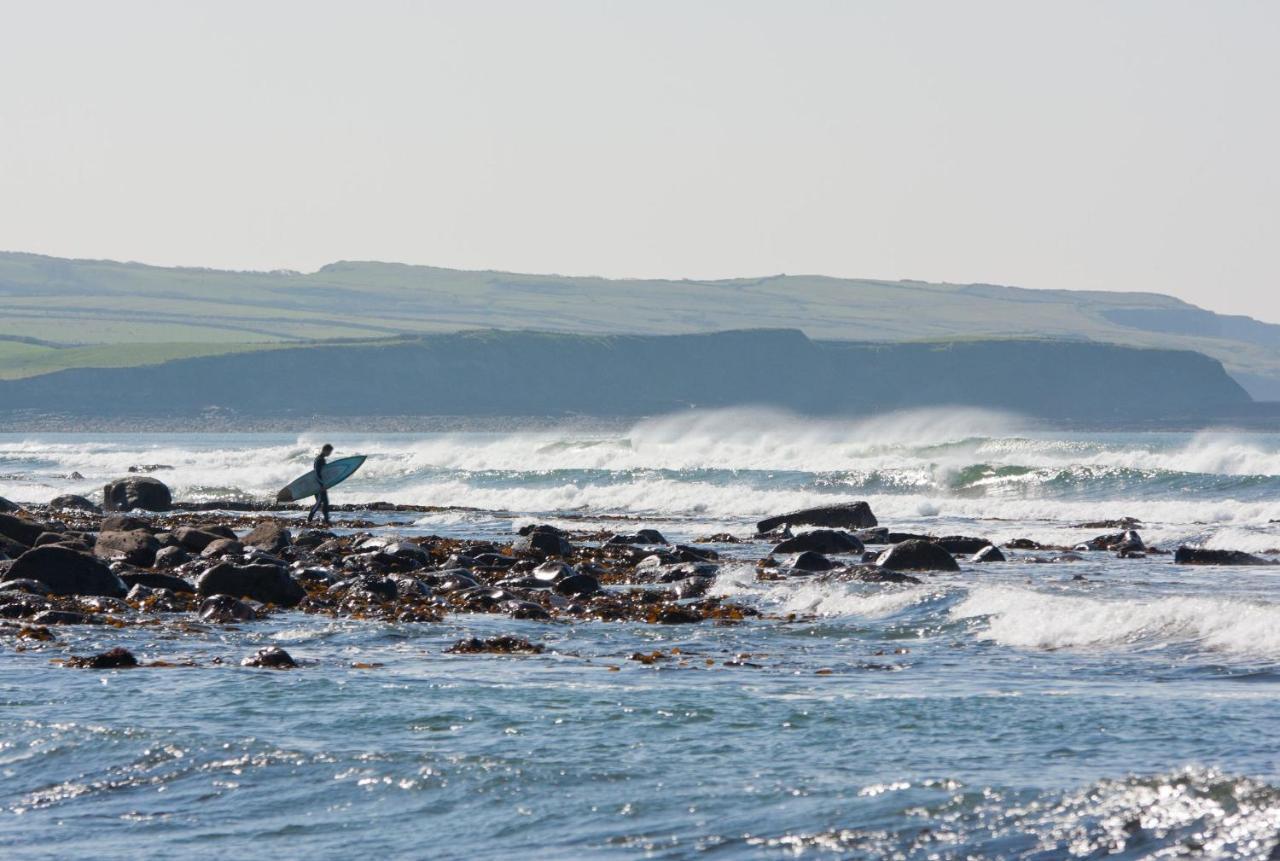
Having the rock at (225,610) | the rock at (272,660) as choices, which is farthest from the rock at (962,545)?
the rock at (272,660)

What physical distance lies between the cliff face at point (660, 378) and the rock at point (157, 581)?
452 ft

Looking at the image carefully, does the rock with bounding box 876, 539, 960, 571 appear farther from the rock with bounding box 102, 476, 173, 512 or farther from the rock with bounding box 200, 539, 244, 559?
the rock with bounding box 102, 476, 173, 512

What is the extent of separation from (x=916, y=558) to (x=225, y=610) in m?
9.60

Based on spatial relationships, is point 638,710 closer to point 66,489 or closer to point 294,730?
point 294,730

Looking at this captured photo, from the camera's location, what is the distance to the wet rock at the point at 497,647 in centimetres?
1650

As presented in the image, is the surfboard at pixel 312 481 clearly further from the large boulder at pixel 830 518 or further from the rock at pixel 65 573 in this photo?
the rock at pixel 65 573

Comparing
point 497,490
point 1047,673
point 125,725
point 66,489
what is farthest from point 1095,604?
point 66,489

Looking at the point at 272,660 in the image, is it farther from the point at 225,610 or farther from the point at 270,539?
the point at 270,539

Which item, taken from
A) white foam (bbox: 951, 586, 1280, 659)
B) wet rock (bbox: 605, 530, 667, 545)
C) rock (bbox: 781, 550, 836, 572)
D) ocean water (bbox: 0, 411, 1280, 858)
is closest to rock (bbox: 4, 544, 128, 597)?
ocean water (bbox: 0, 411, 1280, 858)

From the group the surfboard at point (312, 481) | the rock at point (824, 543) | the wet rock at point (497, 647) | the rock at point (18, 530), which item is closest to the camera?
the wet rock at point (497, 647)

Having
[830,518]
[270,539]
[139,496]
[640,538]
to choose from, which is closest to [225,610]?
[270,539]

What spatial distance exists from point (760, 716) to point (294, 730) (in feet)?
11.1

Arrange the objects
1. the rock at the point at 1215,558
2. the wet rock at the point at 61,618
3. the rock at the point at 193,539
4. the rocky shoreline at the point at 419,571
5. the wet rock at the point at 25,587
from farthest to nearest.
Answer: the rock at the point at 193,539
the rock at the point at 1215,558
the wet rock at the point at 25,587
the rocky shoreline at the point at 419,571
the wet rock at the point at 61,618

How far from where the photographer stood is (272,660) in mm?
15523
